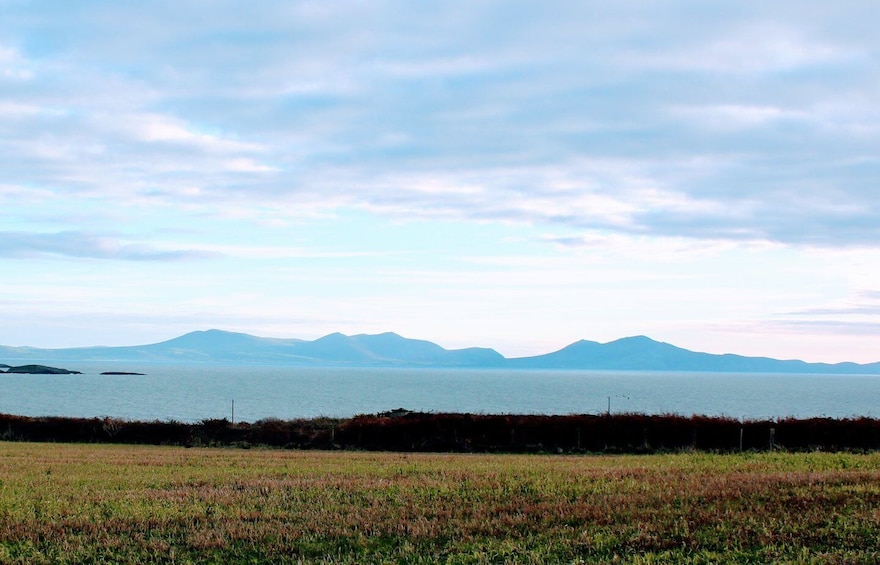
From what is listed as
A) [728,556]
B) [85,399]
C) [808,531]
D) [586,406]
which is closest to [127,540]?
[728,556]

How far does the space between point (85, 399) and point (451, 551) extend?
108 meters

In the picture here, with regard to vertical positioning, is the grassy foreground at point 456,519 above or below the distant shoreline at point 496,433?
above

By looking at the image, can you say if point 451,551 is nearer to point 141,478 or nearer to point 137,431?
point 141,478

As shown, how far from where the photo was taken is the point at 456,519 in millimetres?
11164

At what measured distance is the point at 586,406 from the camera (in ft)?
333

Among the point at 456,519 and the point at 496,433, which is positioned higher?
the point at 456,519

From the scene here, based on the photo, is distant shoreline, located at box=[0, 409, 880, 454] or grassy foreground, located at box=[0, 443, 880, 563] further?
distant shoreline, located at box=[0, 409, 880, 454]

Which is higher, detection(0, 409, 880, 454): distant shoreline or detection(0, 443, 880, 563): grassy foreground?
detection(0, 443, 880, 563): grassy foreground

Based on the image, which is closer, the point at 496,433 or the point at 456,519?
the point at 456,519

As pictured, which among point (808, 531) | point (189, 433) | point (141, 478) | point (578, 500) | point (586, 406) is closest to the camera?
point (808, 531)

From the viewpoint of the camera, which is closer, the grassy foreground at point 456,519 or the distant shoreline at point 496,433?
the grassy foreground at point 456,519

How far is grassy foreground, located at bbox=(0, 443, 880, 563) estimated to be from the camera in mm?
9625

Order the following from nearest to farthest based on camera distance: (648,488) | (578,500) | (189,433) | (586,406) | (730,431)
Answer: (578,500) → (648,488) → (730,431) → (189,433) → (586,406)

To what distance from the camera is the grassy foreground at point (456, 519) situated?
9.62m
